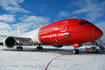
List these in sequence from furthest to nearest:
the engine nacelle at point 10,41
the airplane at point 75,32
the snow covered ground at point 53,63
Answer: the engine nacelle at point 10,41, the airplane at point 75,32, the snow covered ground at point 53,63

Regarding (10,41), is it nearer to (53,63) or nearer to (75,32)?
(75,32)

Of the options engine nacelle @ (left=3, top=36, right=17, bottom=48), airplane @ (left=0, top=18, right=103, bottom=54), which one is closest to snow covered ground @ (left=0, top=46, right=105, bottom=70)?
airplane @ (left=0, top=18, right=103, bottom=54)

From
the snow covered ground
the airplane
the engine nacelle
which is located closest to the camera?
the snow covered ground

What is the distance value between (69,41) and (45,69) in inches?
197

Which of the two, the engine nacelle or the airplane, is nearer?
the airplane

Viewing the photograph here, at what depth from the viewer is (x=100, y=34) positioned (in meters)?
6.92

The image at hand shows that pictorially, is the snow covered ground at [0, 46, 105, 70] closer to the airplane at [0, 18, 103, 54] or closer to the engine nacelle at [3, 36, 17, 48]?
the airplane at [0, 18, 103, 54]

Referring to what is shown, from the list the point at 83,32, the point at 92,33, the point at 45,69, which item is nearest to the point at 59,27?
the point at 83,32

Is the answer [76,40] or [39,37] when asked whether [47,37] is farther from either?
[76,40]

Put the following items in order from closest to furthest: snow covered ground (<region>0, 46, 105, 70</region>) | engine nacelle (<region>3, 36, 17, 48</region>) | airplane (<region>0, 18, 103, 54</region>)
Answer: snow covered ground (<region>0, 46, 105, 70</region>)
airplane (<region>0, 18, 103, 54</region>)
engine nacelle (<region>3, 36, 17, 48</region>)

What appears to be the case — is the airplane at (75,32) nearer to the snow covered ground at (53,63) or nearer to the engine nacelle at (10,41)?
the snow covered ground at (53,63)

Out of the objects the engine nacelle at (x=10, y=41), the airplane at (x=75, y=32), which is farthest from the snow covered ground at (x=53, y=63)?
the engine nacelle at (x=10, y=41)

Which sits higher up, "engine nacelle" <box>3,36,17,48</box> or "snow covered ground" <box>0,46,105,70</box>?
"engine nacelle" <box>3,36,17,48</box>

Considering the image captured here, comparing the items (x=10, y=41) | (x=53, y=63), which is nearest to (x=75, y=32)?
(x=53, y=63)
